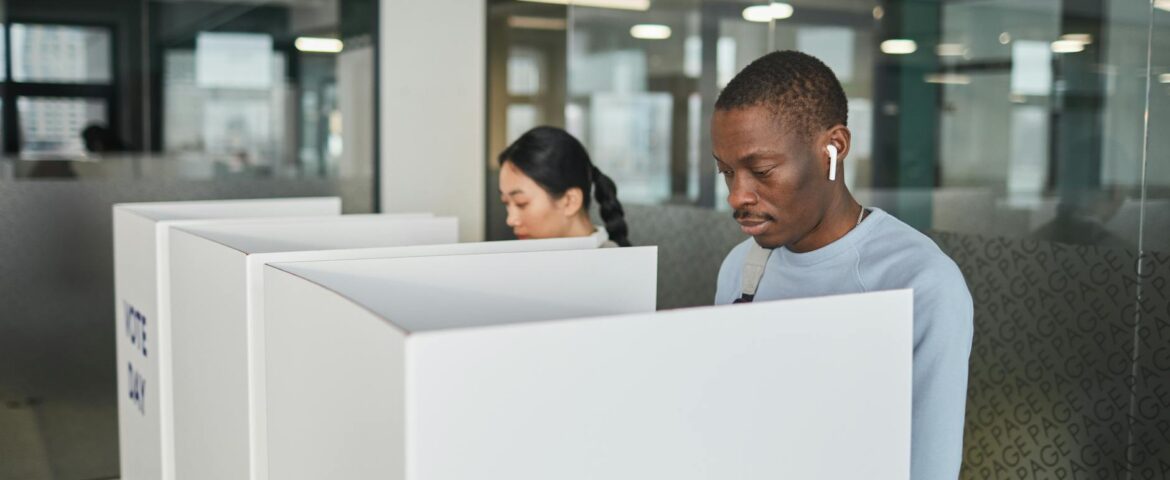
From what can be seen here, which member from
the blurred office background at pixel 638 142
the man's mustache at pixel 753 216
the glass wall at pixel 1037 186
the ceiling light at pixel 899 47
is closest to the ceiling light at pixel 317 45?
the blurred office background at pixel 638 142

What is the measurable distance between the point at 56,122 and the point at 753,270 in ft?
8.74

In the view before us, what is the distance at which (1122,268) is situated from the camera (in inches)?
67.9

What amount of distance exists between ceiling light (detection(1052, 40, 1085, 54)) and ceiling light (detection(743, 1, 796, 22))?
82 cm

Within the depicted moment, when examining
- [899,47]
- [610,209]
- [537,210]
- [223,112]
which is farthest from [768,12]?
[223,112]

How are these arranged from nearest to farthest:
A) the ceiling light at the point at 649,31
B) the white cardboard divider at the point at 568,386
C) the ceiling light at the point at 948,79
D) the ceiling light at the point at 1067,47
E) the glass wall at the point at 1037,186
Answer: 1. the white cardboard divider at the point at 568,386
2. the glass wall at the point at 1037,186
3. the ceiling light at the point at 1067,47
4. the ceiling light at the point at 948,79
5. the ceiling light at the point at 649,31

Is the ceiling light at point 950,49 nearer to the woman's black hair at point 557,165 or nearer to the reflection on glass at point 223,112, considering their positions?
the woman's black hair at point 557,165

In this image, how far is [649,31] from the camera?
3182mm

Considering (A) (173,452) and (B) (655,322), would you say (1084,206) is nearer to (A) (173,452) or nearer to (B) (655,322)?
(B) (655,322)

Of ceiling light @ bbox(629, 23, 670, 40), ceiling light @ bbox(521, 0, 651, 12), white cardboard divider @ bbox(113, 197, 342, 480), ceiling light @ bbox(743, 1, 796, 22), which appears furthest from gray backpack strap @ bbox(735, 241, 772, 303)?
ceiling light @ bbox(521, 0, 651, 12)

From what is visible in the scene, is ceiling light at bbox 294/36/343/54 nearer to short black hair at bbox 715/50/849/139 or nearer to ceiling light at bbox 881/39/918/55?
ceiling light at bbox 881/39/918/55

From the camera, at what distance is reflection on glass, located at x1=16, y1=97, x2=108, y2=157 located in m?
3.15

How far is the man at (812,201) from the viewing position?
3.50 ft

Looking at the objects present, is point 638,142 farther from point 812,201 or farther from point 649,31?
point 812,201

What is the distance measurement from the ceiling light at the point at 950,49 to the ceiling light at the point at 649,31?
3.56 ft
